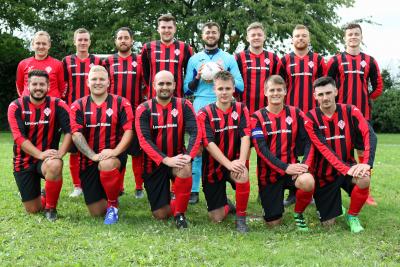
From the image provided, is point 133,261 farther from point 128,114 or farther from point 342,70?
point 342,70

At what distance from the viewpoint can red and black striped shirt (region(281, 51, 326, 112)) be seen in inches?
242

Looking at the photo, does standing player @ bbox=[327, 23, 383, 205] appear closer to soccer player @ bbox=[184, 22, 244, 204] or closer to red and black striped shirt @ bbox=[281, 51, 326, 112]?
red and black striped shirt @ bbox=[281, 51, 326, 112]

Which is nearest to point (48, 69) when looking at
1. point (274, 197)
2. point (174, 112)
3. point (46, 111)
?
point (46, 111)

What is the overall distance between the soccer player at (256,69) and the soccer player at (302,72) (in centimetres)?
22

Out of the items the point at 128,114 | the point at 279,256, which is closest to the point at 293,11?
the point at 128,114

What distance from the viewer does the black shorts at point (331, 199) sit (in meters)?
5.16

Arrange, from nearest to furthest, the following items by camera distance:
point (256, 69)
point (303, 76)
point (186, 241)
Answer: point (186, 241)
point (303, 76)
point (256, 69)

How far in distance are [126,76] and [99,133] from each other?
1.32m

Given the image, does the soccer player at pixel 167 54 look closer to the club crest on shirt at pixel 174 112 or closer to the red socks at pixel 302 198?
the club crest on shirt at pixel 174 112

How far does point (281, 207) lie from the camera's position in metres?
5.16

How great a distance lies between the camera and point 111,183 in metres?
5.12

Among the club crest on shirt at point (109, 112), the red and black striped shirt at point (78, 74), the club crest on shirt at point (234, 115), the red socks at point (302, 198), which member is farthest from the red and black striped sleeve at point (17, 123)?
the red socks at point (302, 198)

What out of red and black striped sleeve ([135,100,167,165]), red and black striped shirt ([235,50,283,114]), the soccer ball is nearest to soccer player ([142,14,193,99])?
the soccer ball

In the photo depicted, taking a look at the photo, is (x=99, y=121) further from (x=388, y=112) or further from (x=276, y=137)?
(x=388, y=112)
